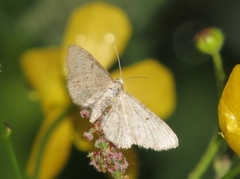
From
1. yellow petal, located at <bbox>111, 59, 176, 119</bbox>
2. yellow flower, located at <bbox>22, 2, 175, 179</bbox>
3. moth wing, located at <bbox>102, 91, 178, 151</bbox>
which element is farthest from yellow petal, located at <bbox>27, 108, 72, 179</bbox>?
moth wing, located at <bbox>102, 91, 178, 151</bbox>

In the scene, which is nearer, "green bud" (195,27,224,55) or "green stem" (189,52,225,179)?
"green stem" (189,52,225,179)

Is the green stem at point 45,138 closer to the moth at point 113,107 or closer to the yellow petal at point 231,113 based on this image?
the moth at point 113,107

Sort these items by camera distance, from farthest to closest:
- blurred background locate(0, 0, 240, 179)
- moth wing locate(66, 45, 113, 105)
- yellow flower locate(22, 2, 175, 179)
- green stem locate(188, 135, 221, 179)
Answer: blurred background locate(0, 0, 240, 179), yellow flower locate(22, 2, 175, 179), green stem locate(188, 135, 221, 179), moth wing locate(66, 45, 113, 105)

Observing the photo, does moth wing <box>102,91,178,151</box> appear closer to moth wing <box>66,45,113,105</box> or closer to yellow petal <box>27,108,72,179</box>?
moth wing <box>66,45,113,105</box>

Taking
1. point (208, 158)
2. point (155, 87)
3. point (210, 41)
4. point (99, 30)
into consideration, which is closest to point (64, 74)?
point (99, 30)

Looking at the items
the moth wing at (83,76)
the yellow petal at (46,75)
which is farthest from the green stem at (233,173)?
the yellow petal at (46,75)

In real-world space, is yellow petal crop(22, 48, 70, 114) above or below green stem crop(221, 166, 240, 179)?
below
